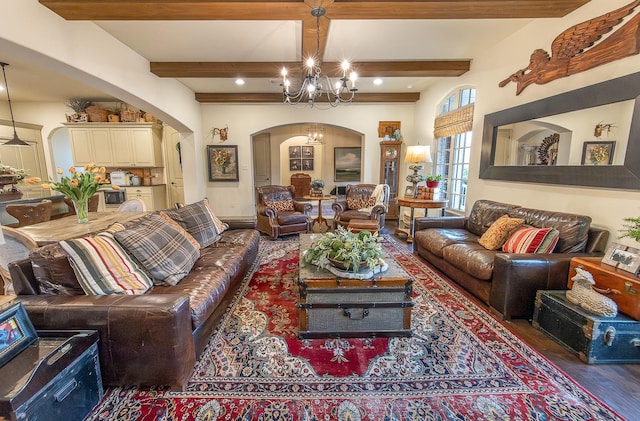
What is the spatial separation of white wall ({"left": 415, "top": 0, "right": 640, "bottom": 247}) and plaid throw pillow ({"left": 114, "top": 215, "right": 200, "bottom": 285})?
360 cm

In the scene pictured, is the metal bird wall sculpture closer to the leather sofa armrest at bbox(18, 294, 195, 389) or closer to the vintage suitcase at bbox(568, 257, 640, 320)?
the vintage suitcase at bbox(568, 257, 640, 320)

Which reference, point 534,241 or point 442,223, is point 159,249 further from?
point 442,223

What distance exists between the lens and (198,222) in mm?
3055

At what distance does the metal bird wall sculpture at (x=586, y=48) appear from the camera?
214 cm

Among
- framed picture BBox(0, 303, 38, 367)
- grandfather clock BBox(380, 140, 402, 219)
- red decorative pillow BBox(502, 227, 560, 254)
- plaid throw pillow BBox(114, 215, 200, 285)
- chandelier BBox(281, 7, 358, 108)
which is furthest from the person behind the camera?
grandfather clock BBox(380, 140, 402, 219)

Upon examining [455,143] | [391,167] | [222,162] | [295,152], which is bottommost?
[391,167]

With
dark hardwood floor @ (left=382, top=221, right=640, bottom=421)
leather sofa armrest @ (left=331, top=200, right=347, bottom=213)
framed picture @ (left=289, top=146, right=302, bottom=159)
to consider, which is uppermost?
framed picture @ (left=289, top=146, right=302, bottom=159)

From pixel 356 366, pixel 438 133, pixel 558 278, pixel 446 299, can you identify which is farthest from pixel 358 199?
pixel 356 366

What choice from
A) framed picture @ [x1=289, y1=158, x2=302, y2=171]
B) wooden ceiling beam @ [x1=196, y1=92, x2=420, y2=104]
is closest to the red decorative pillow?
wooden ceiling beam @ [x1=196, y1=92, x2=420, y2=104]

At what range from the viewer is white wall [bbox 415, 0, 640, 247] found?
227cm

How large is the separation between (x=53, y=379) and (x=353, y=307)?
1.67m

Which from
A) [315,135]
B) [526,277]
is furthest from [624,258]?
[315,135]

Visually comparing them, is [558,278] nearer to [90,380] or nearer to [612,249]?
[612,249]

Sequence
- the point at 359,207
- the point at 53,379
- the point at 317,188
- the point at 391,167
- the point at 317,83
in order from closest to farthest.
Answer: the point at 53,379 → the point at 317,83 → the point at 359,207 → the point at 317,188 → the point at 391,167
